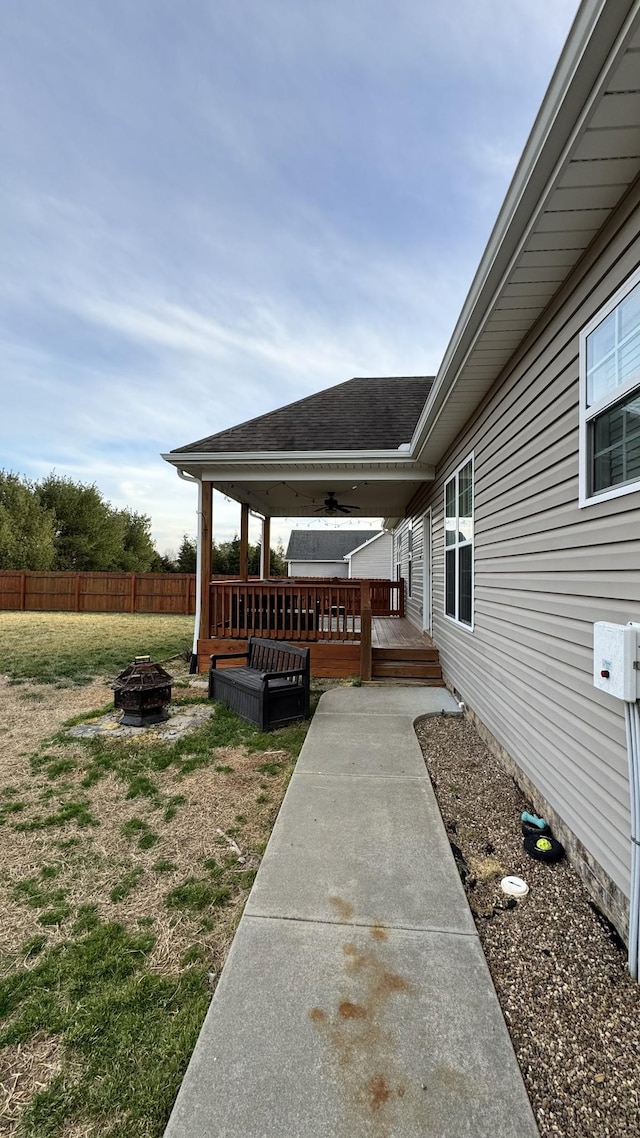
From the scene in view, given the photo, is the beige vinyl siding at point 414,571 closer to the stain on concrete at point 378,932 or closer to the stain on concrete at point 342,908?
the stain on concrete at point 342,908

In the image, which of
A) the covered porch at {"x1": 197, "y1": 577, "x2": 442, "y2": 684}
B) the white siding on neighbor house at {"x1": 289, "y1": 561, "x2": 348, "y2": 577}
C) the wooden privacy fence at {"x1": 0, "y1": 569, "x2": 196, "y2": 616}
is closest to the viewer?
the covered porch at {"x1": 197, "y1": 577, "x2": 442, "y2": 684}

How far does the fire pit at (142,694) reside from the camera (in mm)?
4895

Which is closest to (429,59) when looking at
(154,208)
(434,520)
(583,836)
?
(154,208)

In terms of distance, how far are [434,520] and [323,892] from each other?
6.07 meters

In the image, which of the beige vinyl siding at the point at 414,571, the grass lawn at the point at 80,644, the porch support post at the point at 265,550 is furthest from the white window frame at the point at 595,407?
the porch support post at the point at 265,550

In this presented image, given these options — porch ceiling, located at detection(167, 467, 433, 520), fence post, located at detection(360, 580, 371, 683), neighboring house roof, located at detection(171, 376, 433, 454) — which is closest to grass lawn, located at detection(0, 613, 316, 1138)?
fence post, located at detection(360, 580, 371, 683)

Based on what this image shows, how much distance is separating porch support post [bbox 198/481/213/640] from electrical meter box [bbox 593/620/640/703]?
6.11 metres

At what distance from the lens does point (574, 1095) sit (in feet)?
4.56

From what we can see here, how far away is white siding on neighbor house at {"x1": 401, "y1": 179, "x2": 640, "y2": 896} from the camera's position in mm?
2141

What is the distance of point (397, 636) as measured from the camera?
8367 mm

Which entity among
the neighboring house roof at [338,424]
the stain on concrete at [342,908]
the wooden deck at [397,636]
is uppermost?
the neighboring house roof at [338,424]

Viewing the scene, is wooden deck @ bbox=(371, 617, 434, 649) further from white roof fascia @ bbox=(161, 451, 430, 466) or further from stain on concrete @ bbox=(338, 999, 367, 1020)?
stain on concrete @ bbox=(338, 999, 367, 1020)

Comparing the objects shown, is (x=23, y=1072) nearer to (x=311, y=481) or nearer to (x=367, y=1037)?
(x=367, y=1037)

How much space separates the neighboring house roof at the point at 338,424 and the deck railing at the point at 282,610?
2.12 m
